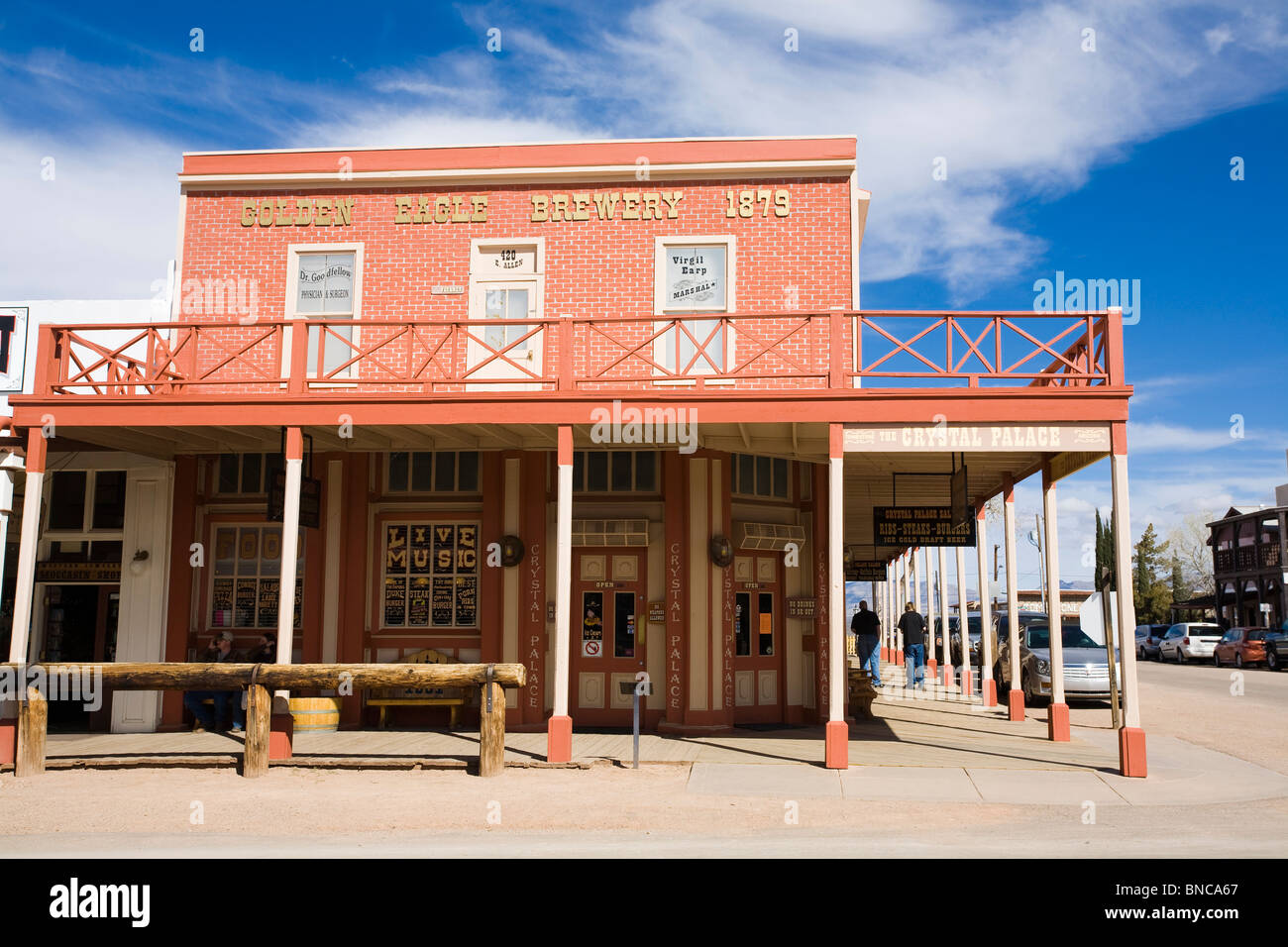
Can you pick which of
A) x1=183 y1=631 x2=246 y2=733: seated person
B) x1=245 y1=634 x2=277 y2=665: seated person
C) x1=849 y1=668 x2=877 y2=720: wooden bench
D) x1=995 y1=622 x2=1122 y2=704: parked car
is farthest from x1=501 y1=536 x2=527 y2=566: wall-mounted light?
x1=995 y1=622 x2=1122 y2=704: parked car

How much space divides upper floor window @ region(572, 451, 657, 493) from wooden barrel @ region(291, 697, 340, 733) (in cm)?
426

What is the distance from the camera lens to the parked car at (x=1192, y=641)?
38188 millimetres

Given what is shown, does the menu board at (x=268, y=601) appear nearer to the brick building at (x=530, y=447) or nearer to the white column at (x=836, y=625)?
the brick building at (x=530, y=447)

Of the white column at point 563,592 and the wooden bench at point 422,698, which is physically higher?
the white column at point 563,592

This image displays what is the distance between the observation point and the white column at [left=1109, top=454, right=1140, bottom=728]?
1027cm

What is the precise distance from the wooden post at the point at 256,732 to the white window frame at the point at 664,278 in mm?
6449

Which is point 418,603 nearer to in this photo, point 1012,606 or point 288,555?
point 288,555

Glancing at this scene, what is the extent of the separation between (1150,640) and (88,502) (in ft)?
133

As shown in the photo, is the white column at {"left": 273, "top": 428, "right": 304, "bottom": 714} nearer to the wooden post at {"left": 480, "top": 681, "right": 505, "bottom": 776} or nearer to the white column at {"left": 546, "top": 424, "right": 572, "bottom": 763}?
the wooden post at {"left": 480, "top": 681, "right": 505, "bottom": 776}

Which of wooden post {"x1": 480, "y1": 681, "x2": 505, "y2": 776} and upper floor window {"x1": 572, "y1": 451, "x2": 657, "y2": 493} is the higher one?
upper floor window {"x1": 572, "y1": 451, "x2": 657, "y2": 493}

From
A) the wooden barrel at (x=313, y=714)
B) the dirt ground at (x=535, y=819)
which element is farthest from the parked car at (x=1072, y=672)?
the wooden barrel at (x=313, y=714)

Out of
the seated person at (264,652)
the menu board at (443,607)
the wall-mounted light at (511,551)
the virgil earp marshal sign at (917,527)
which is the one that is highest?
the virgil earp marshal sign at (917,527)

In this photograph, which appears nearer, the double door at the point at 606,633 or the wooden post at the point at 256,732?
the wooden post at the point at 256,732

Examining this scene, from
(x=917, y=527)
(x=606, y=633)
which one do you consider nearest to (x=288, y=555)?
(x=606, y=633)
